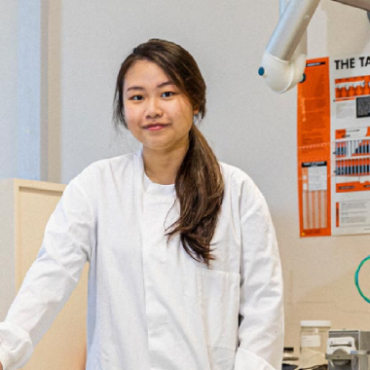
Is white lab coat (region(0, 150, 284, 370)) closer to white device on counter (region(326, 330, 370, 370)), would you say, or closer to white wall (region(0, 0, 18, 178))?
white device on counter (region(326, 330, 370, 370))

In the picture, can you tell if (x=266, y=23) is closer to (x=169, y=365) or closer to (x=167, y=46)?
(x=167, y=46)

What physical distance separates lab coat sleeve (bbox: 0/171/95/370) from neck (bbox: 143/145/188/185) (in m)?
0.15

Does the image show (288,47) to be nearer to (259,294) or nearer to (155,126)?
(155,126)

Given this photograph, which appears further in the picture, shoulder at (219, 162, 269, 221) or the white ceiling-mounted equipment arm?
the white ceiling-mounted equipment arm

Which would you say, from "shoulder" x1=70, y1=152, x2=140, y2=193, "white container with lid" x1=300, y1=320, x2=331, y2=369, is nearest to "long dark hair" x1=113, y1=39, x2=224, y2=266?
"shoulder" x1=70, y1=152, x2=140, y2=193

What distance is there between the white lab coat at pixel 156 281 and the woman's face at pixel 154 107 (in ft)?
0.36

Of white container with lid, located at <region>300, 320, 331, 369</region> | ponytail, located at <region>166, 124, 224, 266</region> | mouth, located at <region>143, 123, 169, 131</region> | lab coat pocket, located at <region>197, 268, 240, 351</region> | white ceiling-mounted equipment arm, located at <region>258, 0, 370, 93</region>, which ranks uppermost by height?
white ceiling-mounted equipment arm, located at <region>258, 0, 370, 93</region>

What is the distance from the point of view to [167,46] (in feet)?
4.72

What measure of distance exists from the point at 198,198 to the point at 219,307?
0.22 meters

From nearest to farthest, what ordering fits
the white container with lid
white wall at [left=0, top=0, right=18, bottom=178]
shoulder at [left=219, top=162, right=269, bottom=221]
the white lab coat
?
the white lab coat < shoulder at [left=219, top=162, right=269, bottom=221] < the white container with lid < white wall at [left=0, top=0, right=18, bottom=178]

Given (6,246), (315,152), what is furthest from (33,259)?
(315,152)

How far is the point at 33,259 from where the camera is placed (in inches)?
80.3

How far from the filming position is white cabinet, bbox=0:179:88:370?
6.49 feet

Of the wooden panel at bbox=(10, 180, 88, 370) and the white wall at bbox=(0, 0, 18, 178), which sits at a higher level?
the white wall at bbox=(0, 0, 18, 178)
